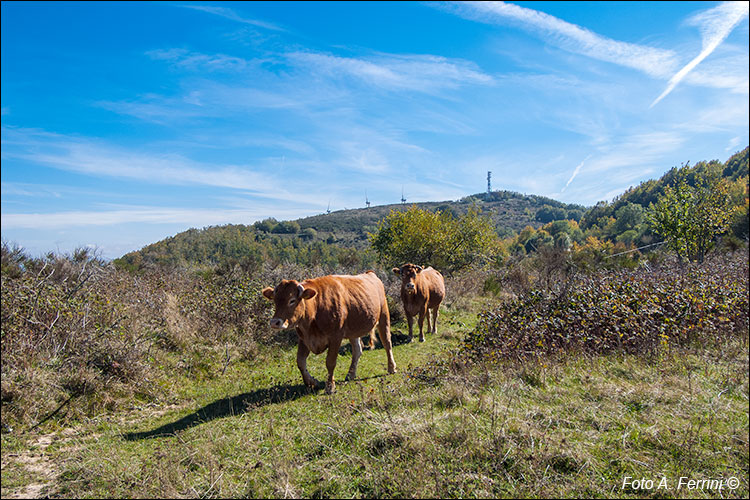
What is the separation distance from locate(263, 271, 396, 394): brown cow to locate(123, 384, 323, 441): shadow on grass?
14.0 inches

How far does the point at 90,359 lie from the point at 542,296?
29.8ft

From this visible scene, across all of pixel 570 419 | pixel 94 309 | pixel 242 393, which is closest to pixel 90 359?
pixel 94 309

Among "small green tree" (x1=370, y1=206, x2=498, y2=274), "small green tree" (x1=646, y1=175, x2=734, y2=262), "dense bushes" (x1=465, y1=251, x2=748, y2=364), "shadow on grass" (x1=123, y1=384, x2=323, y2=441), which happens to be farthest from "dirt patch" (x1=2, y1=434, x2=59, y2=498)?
"small green tree" (x1=646, y1=175, x2=734, y2=262)

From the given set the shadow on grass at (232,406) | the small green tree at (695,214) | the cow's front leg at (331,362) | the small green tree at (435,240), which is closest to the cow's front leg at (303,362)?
the shadow on grass at (232,406)

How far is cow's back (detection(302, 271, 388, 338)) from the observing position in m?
6.50

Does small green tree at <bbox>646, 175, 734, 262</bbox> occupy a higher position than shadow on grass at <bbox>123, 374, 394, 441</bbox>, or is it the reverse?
small green tree at <bbox>646, 175, 734, 262</bbox>

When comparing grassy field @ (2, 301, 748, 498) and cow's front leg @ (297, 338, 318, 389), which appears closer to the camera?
grassy field @ (2, 301, 748, 498)

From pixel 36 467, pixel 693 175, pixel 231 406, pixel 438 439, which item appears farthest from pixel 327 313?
pixel 693 175

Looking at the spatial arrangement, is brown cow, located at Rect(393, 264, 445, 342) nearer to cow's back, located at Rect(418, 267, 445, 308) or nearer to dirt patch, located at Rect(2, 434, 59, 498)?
cow's back, located at Rect(418, 267, 445, 308)

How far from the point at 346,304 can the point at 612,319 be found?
17.9 feet

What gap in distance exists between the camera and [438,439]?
13.2ft

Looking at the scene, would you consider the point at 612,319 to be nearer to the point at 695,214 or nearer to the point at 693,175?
the point at 695,214

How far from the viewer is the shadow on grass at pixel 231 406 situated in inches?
208

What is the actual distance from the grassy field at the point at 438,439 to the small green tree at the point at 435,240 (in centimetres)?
1764
